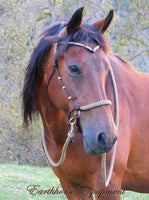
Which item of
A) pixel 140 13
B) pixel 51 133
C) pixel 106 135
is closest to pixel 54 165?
pixel 51 133

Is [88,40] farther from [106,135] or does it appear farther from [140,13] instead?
[140,13]

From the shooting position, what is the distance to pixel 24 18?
12.1m

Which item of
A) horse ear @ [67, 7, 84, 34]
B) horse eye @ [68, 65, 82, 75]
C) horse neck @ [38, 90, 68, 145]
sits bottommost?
horse neck @ [38, 90, 68, 145]

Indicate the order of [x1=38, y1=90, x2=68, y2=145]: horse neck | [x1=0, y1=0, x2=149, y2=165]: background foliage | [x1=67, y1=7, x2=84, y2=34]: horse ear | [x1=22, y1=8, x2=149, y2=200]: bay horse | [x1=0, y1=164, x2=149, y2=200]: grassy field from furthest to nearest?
[x1=0, y1=0, x2=149, y2=165]: background foliage < [x1=0, y1=164, x2=149, y2=200]: grassy field < [x1=38, y1=90, x2=68, y2=145]: horse neck < [x1=67, y1=7, x2=84, y2=34]: horse ear < [x1=22, y1=8, x2=149, y2=200]: bay horse

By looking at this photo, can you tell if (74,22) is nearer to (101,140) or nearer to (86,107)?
(86,107)

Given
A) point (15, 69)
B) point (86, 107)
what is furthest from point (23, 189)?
point (15, 69)

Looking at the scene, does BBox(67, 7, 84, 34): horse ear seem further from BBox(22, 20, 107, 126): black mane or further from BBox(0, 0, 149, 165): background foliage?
BBox(0, 0, 149, 165): background foliage

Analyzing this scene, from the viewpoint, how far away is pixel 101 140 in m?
2.20

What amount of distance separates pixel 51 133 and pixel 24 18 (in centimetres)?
1009

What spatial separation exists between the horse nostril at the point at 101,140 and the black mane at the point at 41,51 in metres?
0.76

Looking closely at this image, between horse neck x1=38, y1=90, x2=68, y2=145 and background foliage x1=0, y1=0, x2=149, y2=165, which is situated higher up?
horse neck x1=38, y1=90, x2=68, y2=145

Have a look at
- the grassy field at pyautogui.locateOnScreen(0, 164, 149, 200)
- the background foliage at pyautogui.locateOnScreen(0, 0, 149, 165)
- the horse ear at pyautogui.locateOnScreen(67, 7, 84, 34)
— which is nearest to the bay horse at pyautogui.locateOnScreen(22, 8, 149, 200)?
the horse ear at pyautogui.locateOnScreen(67, 7, 84, 34)

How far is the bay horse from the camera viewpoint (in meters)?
2.34

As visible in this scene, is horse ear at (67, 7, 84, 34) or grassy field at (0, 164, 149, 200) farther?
grassy field at (0, 164, 149, 200)
